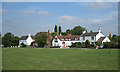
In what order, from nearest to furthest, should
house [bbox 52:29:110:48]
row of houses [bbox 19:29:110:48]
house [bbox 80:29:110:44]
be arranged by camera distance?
1. house [bbox 80:29:110:44]
2. house [bbox 52:29:110:48]
3. row of houses [bbox 19:29:110:48]

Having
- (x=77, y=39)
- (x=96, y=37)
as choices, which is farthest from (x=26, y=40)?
(x=96, y=37)

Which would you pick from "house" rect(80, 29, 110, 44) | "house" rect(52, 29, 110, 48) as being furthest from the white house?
"house" rect(80, 29, 110, 44)

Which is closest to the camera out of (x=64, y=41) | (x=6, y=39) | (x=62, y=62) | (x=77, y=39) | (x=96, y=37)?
(x=62, y=62)

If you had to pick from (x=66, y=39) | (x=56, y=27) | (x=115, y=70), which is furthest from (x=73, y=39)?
(x=115, y=70)

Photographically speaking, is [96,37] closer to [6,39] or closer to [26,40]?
[6,39]

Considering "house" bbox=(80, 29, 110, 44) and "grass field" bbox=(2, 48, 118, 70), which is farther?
"house" bbox=(80, 29, 110, 44)

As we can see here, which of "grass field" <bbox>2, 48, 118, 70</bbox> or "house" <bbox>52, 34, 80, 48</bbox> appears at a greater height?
"house" <bbox>52, 34, 80, 48</bbox>

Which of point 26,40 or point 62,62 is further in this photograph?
point 26,40

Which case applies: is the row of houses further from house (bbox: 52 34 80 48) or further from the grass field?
the grass field

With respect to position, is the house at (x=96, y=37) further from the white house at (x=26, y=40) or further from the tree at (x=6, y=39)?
the white house at (x=26, y=40)

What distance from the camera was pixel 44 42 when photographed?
6981cm

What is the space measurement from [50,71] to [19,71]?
193 centimetres

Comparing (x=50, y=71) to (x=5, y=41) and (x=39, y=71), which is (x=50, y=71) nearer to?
(x=39, y=71)

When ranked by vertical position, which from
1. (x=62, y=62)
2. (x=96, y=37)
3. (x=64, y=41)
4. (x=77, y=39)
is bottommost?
(x=62, y=62)
